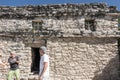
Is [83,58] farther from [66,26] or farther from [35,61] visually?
[35,61]

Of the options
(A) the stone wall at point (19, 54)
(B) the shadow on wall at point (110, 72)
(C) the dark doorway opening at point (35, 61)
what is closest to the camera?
(B) the shadow on wall at point (110, 72)

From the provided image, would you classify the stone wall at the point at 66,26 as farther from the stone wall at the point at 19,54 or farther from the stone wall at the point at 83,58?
the stone wall at the point at 19,54

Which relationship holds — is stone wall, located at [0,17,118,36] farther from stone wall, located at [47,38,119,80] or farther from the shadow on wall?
the shadow on wall

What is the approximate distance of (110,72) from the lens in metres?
14.4

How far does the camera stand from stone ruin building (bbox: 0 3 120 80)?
14.5 metres

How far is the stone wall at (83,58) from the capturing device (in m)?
14.4

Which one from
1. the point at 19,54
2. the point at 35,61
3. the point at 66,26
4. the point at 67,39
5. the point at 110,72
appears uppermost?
the point at 66,26

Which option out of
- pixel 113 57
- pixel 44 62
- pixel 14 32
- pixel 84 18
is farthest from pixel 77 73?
pixel 44 62

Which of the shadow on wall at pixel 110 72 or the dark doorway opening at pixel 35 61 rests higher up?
the dark doorway opening at pixel 35 61

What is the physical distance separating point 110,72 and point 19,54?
5.01 meters

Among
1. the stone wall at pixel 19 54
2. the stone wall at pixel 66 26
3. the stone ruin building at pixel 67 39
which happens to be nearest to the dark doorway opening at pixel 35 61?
the stone ruin building at pixel 67 39

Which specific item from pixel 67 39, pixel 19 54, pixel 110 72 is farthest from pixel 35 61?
pixel 110 72

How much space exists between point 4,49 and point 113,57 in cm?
594

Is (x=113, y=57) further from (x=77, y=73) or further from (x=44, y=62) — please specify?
(x=44, y=62)
